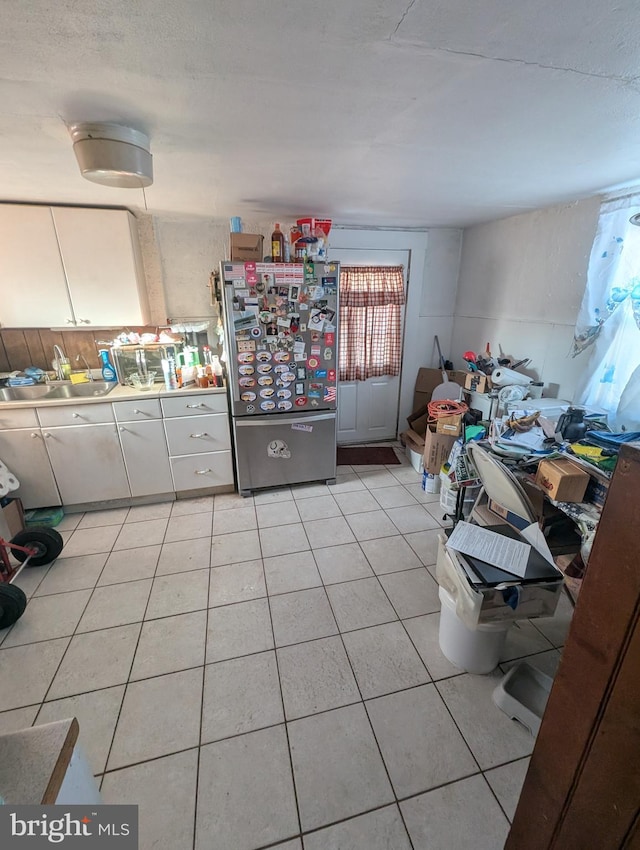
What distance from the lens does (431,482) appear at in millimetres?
2930

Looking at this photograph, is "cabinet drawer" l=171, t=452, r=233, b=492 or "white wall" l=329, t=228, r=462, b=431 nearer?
"cabinet drawer" l=171, t=452, r=233, b=492

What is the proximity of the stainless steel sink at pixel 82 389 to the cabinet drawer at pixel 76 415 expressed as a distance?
28 centimetres

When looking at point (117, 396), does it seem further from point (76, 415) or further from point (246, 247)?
point (246, 247)

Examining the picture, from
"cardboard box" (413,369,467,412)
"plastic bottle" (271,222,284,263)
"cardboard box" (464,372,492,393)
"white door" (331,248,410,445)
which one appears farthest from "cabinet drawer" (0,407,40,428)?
"cardboard box" (413,369,467,412)

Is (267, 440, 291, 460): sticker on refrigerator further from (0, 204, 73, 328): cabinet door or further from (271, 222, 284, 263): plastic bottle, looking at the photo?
(0, 204, 73, 328): cabinet door

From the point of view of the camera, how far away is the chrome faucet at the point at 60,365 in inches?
110

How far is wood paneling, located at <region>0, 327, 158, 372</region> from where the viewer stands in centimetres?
275

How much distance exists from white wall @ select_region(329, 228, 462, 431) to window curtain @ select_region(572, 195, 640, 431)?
1500 mm

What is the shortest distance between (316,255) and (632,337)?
200 cm

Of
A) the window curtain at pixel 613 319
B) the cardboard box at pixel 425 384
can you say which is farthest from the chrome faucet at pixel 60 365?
the window curtain at pixel 613 319

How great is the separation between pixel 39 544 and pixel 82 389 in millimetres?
1224

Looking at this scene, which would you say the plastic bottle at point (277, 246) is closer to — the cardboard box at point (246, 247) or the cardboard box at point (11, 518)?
the cardboard box at point (246, 247)

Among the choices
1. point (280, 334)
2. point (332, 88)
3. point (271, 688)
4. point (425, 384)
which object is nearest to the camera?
point (332, 88)

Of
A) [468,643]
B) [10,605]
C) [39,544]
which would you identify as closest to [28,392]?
[39,544]
